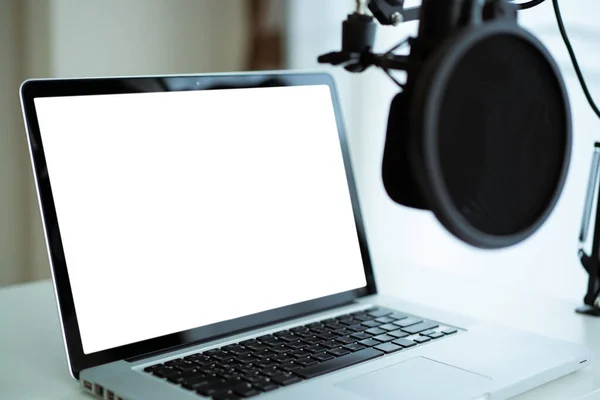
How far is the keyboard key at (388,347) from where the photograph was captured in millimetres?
798

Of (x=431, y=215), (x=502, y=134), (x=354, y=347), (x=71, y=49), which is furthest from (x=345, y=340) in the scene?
(x=71, y=49)

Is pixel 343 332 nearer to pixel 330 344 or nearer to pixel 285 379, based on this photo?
pixel 330 344

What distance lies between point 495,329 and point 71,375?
464 millimetres

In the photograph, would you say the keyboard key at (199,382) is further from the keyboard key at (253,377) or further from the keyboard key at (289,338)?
the keyboard key at (289,338)

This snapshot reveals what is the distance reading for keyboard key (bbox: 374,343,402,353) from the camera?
2.62 ft

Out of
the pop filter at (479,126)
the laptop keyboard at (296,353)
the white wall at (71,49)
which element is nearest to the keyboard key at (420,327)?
the laptop keyboard at (296,353)

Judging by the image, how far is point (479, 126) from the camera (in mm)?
524

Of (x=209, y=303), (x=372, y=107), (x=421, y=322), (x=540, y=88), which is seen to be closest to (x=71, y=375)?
(x=209, y=303)

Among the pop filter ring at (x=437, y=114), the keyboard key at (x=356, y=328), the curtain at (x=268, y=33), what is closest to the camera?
the pop filter ring at (x=437, y=114)

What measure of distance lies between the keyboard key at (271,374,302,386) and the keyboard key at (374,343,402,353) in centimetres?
12

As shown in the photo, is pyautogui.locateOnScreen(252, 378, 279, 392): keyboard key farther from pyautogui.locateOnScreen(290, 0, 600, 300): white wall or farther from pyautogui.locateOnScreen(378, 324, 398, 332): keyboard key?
pyautogui.locateOnScreen(290, 0, 600, 300): white wall

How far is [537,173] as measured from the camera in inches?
22.1

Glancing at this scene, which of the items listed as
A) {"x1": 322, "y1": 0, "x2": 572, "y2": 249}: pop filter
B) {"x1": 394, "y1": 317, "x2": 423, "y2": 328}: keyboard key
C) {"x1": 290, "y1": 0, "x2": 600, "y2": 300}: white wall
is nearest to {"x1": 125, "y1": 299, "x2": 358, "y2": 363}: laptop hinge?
{"x1": 394, "y1": 317, "x2": 423, "y2": 328}: keyboard key

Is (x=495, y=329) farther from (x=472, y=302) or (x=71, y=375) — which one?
(x=71, y=375)
